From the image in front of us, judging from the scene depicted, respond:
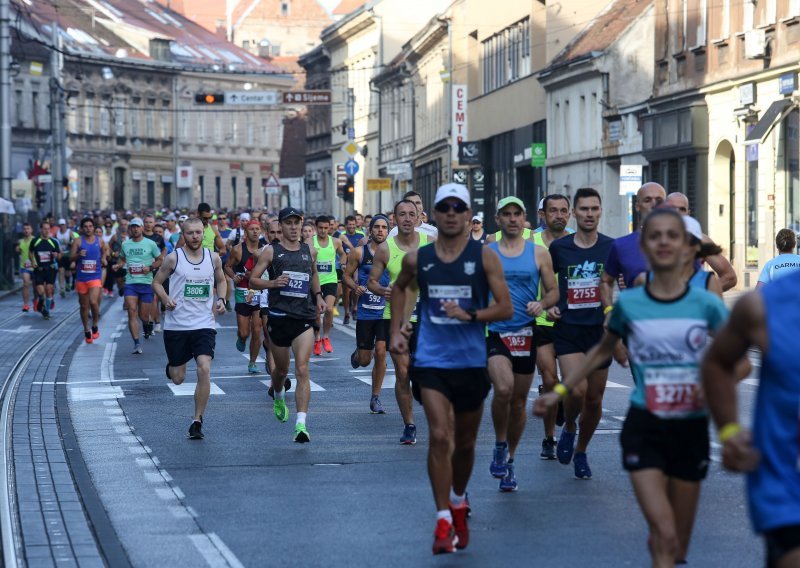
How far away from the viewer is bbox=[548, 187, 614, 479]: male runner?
10570 millimetres

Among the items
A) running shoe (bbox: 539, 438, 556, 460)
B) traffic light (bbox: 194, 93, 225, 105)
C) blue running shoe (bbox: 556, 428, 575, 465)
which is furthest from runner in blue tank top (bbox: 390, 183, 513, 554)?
traffic light (bbox: 194, 93, 225, 105)

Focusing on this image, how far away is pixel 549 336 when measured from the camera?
11.3 meters

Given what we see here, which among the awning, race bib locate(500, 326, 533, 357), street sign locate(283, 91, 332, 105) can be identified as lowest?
race bib locate(500, 326, 533, 357)

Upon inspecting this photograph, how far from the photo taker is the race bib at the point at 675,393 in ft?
21.3

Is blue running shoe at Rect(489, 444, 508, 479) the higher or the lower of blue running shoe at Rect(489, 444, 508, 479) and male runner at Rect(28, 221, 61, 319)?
the lower

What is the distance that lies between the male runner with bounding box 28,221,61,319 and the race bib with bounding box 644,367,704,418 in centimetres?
2606

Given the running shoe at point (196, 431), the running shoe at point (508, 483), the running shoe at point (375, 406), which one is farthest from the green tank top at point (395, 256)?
the running shoe at point (508, 483)

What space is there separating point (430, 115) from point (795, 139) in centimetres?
4062

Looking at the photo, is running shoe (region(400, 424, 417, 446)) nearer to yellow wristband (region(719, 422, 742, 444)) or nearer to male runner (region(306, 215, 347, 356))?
male runner (region(306, 215, 347, 356))

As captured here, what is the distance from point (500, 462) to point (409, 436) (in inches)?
94.6

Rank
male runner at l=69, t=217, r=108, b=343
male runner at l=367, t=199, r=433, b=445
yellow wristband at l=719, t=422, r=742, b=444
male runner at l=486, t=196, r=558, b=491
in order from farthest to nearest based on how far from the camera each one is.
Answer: male runner at l=69, t=217, r=108, b=343, male runner at l=367, t=199, r=433, b=445, male runner at l=486, t=196, r=558, b=491, yellow wristband at l=719, t=422, r=742, b=444

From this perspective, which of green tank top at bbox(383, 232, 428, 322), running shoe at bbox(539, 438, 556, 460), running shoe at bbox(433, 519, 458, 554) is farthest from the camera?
green tank top at bbox(383, 232, 428, 322)

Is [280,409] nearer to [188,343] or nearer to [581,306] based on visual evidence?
[188,343]

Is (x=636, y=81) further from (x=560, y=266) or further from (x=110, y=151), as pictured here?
(x=110, y=151)
